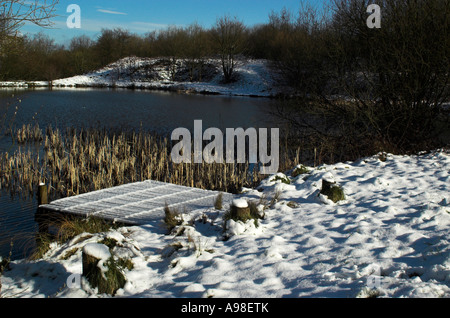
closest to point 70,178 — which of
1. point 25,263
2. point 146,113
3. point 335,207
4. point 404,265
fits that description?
point 25,263

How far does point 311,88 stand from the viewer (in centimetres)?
1059

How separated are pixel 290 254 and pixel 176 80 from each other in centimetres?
4255

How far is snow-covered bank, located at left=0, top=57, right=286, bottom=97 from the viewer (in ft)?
120

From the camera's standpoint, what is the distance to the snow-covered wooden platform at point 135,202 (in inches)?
224

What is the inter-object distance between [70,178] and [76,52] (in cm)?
4468

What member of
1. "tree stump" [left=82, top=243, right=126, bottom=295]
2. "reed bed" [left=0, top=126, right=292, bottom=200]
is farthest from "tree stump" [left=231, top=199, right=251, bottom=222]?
"reed bed" [left=0, top=126, right=292, bottom=200]

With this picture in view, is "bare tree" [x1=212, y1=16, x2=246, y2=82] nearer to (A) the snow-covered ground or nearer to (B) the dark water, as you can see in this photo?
(B) the dark water

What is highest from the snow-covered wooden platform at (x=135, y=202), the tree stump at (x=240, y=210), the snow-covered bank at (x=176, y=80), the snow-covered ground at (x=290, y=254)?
the snow-covered bank at (x=176, y=80)

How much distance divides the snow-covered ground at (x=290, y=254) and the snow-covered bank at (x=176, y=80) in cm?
2742

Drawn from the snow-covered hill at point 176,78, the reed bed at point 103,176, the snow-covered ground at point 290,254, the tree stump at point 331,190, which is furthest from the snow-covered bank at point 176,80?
the snow-covered ground at point 290,254

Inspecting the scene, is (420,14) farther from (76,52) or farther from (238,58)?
(76,52)

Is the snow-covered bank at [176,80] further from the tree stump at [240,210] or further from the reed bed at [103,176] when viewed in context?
the tree stump at [240,210]

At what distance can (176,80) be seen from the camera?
44875 millimetres

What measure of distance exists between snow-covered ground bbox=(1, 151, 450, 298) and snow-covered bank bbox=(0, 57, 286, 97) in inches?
1080
